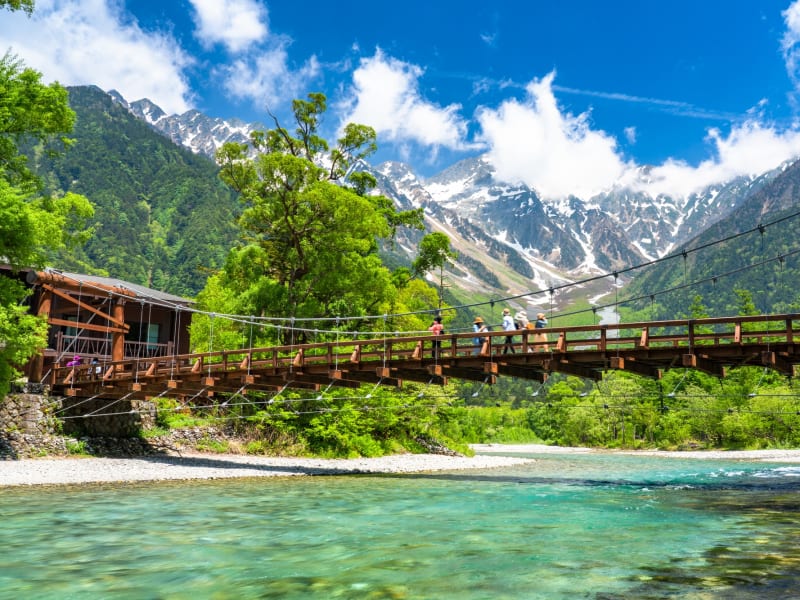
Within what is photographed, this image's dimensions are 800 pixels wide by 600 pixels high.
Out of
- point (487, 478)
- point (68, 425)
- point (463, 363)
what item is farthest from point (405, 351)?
point (68, 425)

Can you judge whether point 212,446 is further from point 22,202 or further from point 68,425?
point 22,202

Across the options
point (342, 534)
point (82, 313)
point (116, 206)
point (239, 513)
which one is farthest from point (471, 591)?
point (116, 206)

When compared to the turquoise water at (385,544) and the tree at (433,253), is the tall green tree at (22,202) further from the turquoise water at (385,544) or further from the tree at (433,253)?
the tree at (433,253)

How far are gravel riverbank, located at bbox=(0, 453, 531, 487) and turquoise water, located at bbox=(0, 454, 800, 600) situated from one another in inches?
83.6

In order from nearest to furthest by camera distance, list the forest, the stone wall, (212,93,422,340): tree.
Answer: the forest, the stone wall, (212,93,422,340): tree

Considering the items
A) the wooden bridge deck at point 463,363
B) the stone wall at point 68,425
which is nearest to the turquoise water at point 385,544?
the wooden bridge deck at point 463,363

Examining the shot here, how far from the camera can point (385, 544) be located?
1049 cm

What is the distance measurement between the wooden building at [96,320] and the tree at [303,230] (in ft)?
13.9

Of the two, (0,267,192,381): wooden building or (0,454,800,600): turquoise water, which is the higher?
(0,267,192,381): wooden building

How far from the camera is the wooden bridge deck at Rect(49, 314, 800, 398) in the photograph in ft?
62.0

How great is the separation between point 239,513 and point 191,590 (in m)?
6.34

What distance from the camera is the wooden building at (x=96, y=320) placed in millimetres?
26469

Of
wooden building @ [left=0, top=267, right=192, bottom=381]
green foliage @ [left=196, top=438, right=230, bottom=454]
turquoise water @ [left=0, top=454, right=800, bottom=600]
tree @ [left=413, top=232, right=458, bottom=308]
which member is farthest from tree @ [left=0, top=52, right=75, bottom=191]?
tree @ [left=413, top=232, right=458, bottom=308]

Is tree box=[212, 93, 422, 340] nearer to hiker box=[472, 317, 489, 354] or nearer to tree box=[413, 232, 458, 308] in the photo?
tree box=[413, 232, 458, 308]
